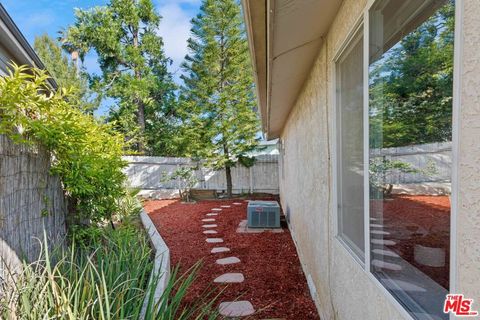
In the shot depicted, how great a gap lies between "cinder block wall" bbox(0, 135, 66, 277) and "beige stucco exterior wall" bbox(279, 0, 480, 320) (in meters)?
2.32

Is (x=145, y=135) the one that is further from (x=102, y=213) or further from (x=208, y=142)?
(x=102, y=213)

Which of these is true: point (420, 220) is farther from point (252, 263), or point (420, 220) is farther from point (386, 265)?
point (252, 263)

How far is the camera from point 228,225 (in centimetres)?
792

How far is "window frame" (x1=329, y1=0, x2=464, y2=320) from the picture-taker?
0.99 metres

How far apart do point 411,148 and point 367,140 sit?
491 millimetres

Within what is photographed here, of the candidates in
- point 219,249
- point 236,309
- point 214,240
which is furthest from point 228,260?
point 236,309

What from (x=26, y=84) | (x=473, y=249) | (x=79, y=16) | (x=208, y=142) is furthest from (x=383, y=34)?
(x=79, y=16)

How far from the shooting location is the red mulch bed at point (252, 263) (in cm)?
362

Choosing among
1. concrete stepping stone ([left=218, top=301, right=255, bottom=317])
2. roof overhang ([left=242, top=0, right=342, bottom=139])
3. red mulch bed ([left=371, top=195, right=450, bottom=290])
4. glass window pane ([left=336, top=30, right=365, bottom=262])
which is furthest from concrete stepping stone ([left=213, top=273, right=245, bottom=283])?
red mulch bed ([left=371, top=195, right=450, bottom=290])

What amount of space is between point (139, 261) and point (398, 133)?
246 centimetres

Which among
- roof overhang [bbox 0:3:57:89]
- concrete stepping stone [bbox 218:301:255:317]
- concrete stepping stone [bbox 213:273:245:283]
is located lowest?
concrete stepping stone [bbox 213:273:245:283]

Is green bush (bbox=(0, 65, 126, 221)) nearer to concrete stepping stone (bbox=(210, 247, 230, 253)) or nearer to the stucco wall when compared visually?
concrete stepping stone (bbox=(210, 247, 230, 253))

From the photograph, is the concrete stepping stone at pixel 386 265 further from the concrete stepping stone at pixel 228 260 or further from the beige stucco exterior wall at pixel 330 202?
the concrete stepping stone at pixel 228 260

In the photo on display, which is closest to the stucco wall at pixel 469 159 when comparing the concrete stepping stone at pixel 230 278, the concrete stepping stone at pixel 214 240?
the concrete stepping stone at pixel 230 278
